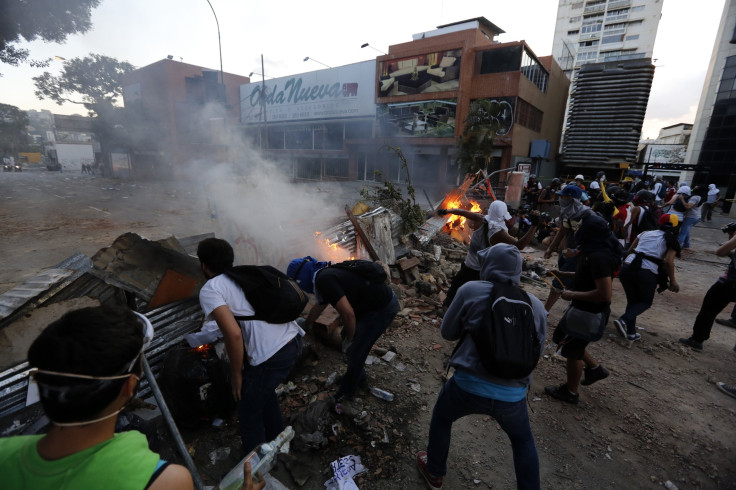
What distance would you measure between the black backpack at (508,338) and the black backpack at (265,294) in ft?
3.79

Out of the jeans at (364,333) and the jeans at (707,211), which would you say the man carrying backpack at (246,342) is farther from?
the jeans at (707,211)

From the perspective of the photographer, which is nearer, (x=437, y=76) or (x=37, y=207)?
(x=37, y=207)

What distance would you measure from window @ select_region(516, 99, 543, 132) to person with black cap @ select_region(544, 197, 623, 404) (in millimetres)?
14968

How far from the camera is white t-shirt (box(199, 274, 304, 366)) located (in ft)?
6.15

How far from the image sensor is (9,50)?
1282cm

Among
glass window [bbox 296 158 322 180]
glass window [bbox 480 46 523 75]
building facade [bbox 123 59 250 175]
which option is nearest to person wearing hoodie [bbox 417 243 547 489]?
glass window [bbox 480 46 523 75]

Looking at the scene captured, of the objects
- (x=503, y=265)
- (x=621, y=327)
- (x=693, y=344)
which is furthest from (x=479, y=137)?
(x=503, y=265)

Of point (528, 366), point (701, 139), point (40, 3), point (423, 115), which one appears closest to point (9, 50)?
point (40, 3)

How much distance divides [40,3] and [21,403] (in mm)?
16790

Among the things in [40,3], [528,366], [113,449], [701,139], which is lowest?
[528,366]

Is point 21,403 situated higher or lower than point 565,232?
lower

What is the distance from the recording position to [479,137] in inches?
534

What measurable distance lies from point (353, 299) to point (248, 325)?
921 mm

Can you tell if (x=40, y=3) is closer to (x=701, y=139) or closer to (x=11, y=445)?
(x=11, y=445)
